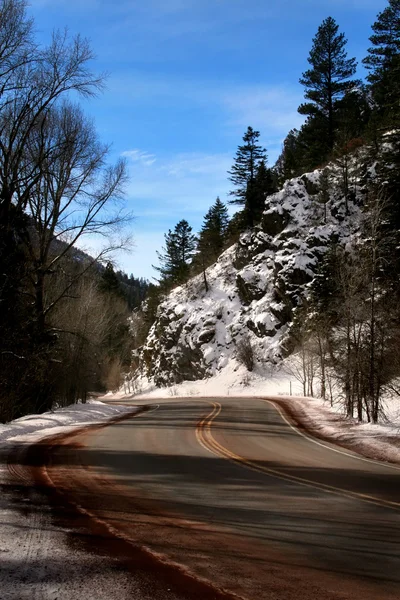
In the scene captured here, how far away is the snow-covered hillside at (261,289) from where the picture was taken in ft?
171

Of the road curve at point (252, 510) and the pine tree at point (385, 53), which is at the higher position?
the pine tree at point (385, 53)

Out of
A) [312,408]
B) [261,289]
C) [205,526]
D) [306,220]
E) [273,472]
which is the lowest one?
[312,408]

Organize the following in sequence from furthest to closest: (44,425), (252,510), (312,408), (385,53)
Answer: (385,53)
(312,408)
(44,425)
(252,510)

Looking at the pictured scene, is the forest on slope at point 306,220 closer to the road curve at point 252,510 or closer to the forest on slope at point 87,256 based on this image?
the forest on slope at point 87,256

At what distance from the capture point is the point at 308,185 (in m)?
57.0

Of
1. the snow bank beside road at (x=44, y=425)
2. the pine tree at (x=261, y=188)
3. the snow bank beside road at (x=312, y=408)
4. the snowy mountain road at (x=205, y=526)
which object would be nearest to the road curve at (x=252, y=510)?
the snowy mountain road at (x=205, y=526)

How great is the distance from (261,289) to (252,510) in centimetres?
5129

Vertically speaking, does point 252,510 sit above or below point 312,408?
above

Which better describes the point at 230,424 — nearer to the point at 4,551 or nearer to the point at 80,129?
the point at 80,129

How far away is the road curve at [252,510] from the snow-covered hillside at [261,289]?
3916cm

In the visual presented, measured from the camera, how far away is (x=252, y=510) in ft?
23.0

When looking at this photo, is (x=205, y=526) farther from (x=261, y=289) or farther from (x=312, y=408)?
(x=261, y=289)

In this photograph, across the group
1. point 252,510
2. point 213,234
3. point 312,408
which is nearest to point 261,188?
point 213,234

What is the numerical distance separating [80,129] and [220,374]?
37.7m
